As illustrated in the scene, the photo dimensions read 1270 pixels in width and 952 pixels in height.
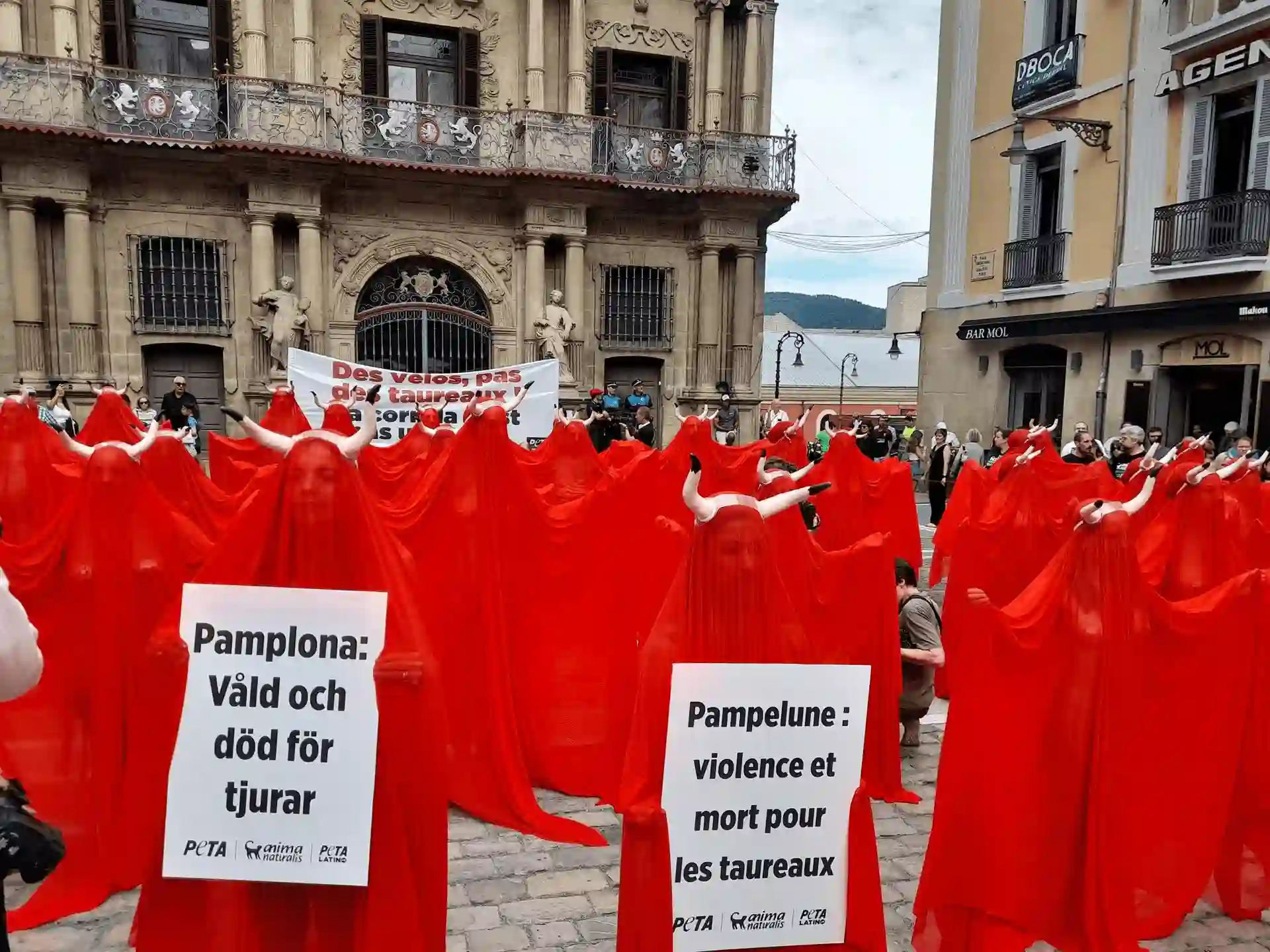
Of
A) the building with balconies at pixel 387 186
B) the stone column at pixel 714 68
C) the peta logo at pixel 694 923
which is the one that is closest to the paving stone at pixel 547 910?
the peta logo at pixel 694 923

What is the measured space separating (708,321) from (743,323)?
0.87m

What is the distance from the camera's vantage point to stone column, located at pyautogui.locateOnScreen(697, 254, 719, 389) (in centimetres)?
2058

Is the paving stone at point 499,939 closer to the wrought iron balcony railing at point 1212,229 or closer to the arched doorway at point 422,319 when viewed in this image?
the wrought iron balcony railing at point 1212,229

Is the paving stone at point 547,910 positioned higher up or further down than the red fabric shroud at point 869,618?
further down

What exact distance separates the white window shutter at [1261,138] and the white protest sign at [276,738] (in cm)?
1642

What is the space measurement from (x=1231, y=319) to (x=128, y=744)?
1597 cm

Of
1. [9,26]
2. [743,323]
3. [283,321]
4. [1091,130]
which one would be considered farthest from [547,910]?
[9,26]

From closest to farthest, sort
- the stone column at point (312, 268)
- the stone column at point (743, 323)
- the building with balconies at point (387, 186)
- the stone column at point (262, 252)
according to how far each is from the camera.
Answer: the building with balconies at point (387, 186), the stone column at point (262, 252), the stone column at point (312, 268), the stone column at point (743, 323)

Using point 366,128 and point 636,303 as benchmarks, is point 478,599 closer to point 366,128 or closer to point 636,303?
point 366,128

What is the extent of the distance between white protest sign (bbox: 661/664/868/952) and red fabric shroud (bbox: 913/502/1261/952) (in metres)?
0.73

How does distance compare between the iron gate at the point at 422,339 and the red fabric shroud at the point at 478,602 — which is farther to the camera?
the iron gate at the point at 422,339

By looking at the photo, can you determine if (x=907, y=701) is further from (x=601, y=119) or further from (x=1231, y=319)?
(x=601, y=119)

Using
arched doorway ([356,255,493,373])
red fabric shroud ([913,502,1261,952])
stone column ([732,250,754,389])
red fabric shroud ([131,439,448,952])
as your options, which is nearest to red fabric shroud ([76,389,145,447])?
red fabric shroud ([131,439,448,952])

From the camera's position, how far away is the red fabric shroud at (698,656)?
9.86 ft
